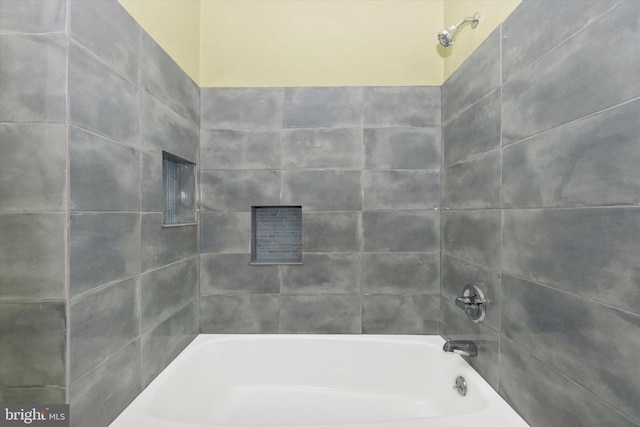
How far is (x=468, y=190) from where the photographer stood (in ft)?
4.62

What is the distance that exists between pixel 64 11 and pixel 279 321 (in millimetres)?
1663

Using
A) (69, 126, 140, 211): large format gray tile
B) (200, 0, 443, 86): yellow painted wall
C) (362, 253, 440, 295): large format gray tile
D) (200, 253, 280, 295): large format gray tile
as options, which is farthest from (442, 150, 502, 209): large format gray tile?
(69, 126, 140, 211): large format gray tile

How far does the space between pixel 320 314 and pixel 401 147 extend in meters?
1.16

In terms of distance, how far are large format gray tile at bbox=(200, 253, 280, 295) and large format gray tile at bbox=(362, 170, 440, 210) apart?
29.7 inches

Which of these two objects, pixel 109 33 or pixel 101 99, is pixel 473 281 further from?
pixel 109 33

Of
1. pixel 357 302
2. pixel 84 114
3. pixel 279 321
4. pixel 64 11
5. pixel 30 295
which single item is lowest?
pixel 279 321

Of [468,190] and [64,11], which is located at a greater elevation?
[64,11]

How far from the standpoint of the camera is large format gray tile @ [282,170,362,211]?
1747 mm

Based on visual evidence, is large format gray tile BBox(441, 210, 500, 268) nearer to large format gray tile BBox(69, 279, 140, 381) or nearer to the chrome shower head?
the chrome shower head

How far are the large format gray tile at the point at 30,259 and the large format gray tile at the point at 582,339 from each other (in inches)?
57.5

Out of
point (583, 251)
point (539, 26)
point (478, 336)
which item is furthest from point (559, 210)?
point (478, 336)

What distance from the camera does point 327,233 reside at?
5.76 ft

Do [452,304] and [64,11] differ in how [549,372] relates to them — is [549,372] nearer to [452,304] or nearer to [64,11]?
[452,304]

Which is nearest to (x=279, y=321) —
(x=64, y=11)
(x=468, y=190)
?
(x=468, y=190)
